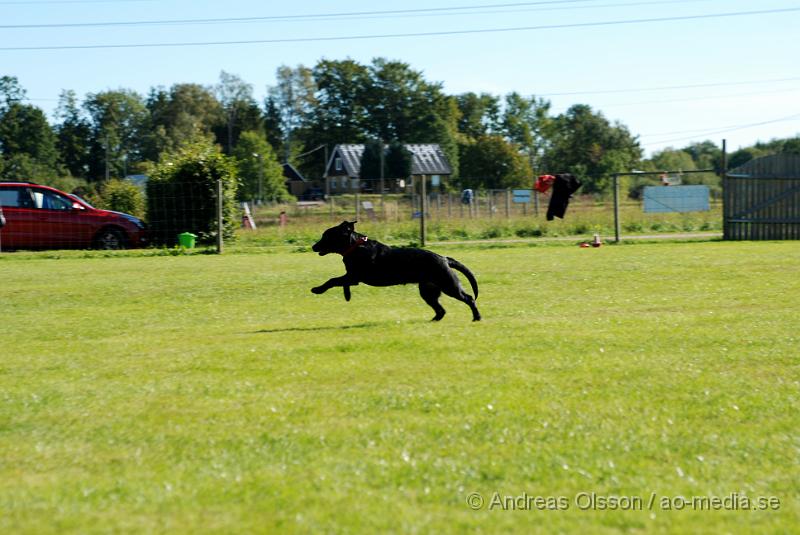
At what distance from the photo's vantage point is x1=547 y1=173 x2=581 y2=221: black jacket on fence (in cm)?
1748

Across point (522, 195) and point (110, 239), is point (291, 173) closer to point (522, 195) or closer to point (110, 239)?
point (522, 195)

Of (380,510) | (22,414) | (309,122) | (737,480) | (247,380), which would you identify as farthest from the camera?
(309,122)

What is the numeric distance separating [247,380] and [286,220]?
37.7 m

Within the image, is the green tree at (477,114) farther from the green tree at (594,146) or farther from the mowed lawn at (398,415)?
the mowed lawn at (398,415)

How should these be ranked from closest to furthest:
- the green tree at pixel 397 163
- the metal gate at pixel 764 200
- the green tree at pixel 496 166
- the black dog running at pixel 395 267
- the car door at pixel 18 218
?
the black dog running at pixel 395 267 → the car door at pixel 18 218 → the metal gate at pixel 764 200 → the green tree at pixel 496 166 → the green tree at pixel 397 163

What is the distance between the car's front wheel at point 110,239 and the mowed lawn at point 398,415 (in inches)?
507

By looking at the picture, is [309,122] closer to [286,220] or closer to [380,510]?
[286,220]

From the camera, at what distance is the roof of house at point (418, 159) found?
95688 mm

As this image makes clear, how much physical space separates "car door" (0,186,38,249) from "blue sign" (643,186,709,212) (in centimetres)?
2321

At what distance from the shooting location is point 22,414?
21.8ft

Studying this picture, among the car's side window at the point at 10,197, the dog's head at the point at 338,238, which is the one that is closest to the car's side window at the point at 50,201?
the car's side window at the point at 10,197

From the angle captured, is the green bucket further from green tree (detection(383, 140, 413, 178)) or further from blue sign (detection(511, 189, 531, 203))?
green tree (detection(383, 140, 413, 178))

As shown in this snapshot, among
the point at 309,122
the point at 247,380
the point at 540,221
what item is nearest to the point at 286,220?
the point at 540,221

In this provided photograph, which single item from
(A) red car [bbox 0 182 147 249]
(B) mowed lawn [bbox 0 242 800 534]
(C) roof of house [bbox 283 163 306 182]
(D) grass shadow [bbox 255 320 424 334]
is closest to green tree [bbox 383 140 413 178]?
(C) roof of house [bbox 283 163 306 182]
